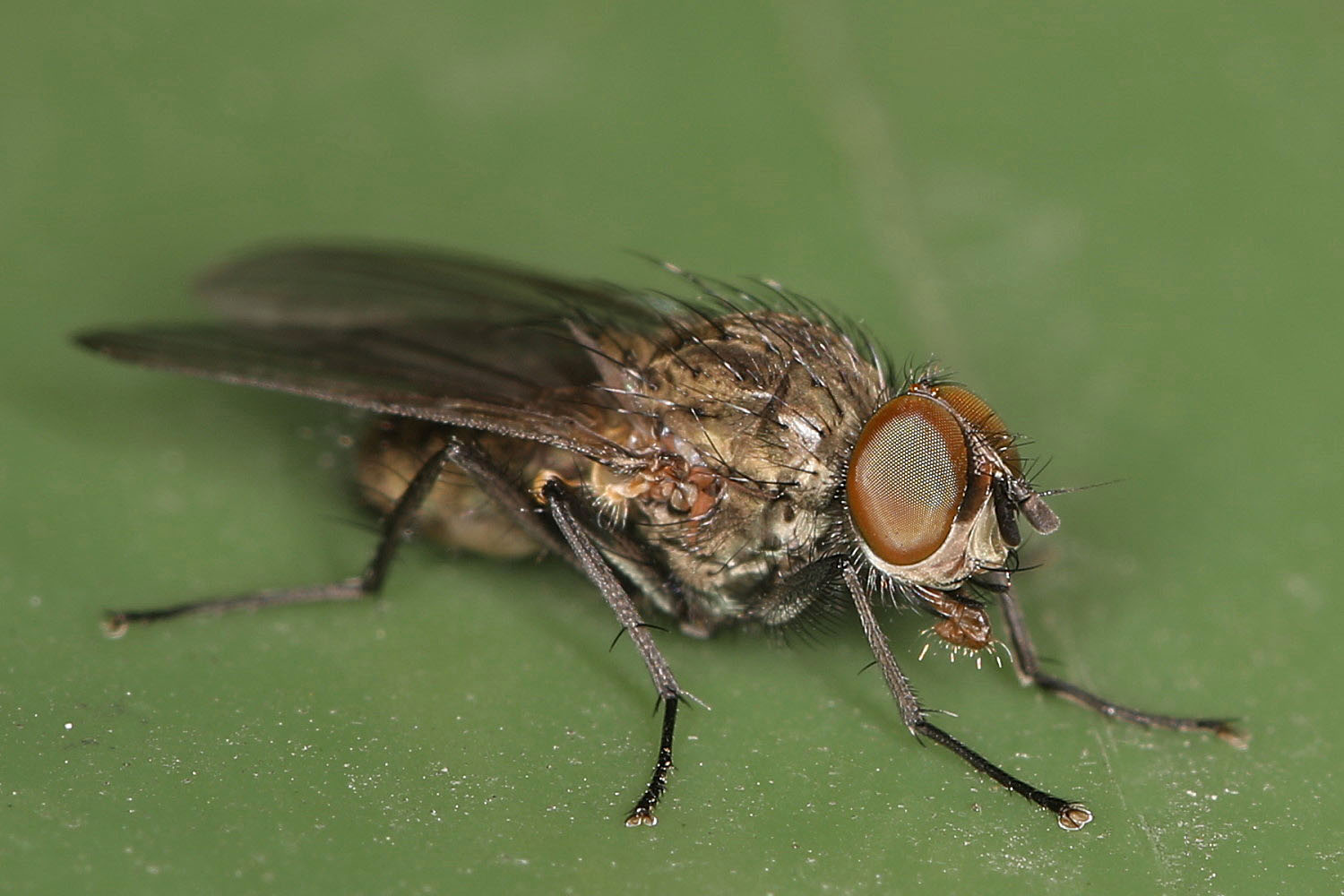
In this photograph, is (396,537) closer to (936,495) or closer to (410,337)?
(410,337)

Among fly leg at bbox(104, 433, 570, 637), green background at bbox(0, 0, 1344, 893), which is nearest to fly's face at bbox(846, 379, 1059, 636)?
green background at bbox(0, 0, 1344, 893)

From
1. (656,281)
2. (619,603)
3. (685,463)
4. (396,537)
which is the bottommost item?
(396,537)

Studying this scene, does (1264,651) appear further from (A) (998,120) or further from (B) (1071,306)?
(A) (998,120)

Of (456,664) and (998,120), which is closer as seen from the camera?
(456,664)

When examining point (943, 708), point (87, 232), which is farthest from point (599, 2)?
point (943, 708)

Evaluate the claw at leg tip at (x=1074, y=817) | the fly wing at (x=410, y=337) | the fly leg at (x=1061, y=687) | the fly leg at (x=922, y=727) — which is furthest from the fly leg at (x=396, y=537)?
the claw at leg tip at (x=1074, y=817)

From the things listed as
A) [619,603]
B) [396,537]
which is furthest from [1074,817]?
[396,537]
